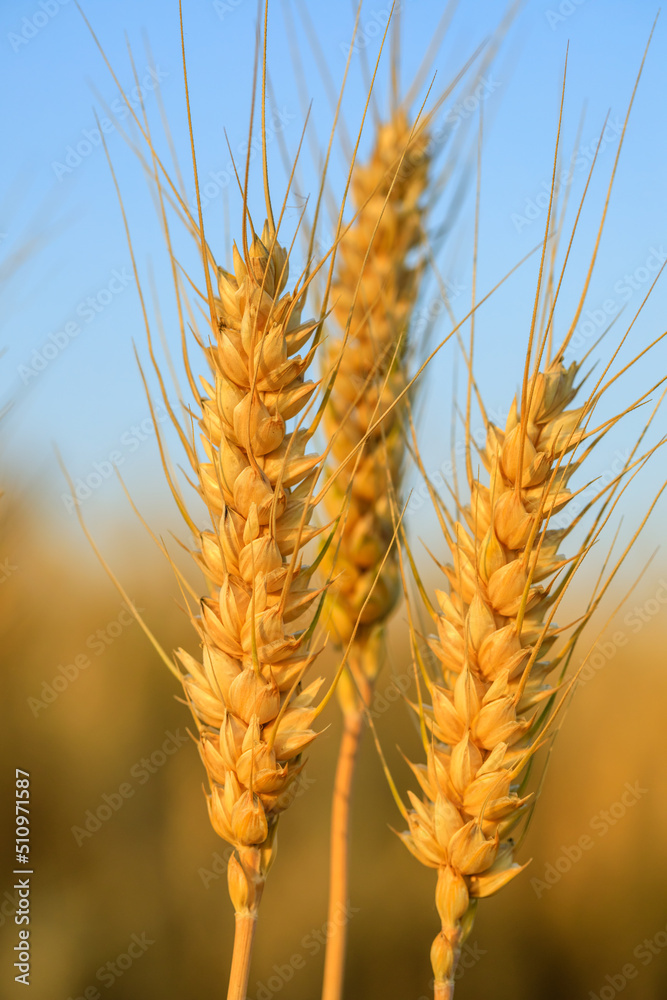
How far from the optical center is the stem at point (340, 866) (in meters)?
1.26

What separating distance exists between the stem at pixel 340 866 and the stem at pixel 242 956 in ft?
1.42

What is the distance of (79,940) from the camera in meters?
3.00

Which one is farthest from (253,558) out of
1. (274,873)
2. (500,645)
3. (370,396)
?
(274,873)

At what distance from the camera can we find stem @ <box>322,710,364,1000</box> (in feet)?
4.14

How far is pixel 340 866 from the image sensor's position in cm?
141

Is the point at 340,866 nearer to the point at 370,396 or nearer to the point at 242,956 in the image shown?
the point at 242,956

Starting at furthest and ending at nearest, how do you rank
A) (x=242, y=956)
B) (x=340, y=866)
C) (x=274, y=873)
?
(x=274, y=873), (x=340, y=866), (x=242, y=956)

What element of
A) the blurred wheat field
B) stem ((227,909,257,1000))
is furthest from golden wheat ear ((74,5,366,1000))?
the blurred wheat field

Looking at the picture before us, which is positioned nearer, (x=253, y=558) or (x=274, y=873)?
(x=253, y=558)

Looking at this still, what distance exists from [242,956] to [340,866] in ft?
1.89

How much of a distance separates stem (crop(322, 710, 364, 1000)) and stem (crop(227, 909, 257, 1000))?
0.43 meters

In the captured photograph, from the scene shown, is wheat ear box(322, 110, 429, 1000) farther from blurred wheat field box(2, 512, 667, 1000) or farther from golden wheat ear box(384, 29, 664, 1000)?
blurred wheat field box(2, 512, 667, 1000)

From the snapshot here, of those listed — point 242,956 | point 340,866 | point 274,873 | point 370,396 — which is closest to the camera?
point 242,956

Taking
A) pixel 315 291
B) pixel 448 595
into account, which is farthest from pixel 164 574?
pixel 448 595
